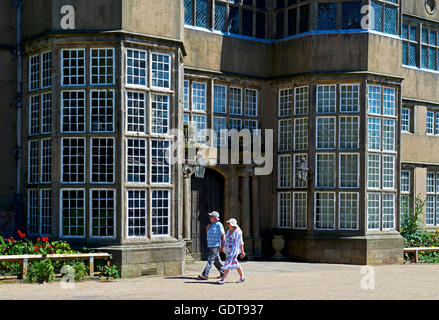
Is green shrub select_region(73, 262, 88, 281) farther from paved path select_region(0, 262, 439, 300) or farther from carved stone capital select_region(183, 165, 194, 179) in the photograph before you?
carved stone capital select_region(183, 165, 194, 179)

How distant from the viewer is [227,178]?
60.7 ft

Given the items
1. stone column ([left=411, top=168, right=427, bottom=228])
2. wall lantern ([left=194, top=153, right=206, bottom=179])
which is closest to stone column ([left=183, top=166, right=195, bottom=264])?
wall lantern ([left=194, top=153, right=206, bottom=179])

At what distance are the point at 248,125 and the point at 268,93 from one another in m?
1.15

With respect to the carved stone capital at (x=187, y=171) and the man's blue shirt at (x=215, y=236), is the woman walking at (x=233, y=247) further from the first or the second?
the carved stone capital at (x=187, y=171)

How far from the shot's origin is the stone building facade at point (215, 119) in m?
14.3

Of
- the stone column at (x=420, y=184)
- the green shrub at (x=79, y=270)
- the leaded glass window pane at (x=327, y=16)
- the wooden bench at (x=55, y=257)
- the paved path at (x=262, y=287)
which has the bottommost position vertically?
the paved path at (x=262, y=287)

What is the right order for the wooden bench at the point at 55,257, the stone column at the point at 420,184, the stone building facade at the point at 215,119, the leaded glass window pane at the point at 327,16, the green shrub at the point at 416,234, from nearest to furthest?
1. the wooden bench at the point at 55,257
2. the stone building facade at the point at 215,119
3. the leaded glass window pane at the point at 327,16
4. the green shrub at the point at 416,234
5. the stone column at the point at 420,184

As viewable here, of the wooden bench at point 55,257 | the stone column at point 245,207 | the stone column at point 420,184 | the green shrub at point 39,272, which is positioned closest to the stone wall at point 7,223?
the wooden bench at point 55,257

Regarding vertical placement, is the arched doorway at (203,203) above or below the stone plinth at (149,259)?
above

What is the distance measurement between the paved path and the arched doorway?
6.16 ft

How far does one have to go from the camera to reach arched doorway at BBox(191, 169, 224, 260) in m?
18.0

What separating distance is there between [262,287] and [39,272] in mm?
4300

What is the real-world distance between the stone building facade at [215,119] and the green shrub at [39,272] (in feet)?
3.83
